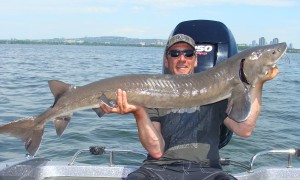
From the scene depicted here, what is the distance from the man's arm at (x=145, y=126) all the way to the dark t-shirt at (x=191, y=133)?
0.52 ft

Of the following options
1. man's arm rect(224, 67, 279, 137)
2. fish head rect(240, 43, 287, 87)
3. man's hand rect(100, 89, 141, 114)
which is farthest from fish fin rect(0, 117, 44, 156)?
fish head rect(240, 43, 287, 87)

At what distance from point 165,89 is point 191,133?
2.29 feet

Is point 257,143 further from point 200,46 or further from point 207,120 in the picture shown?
point 207,120

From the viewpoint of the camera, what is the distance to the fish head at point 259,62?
14.0ft

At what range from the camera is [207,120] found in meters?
4.78

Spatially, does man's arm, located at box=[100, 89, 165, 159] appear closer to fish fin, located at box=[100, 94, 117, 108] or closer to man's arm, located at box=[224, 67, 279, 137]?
fish fin, located at box=[100, 94, 117, 108]

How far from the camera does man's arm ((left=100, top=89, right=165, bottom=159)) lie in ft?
14.1

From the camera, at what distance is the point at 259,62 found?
4.27m

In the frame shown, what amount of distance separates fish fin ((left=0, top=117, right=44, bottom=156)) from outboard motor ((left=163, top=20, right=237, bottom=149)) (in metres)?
2.62

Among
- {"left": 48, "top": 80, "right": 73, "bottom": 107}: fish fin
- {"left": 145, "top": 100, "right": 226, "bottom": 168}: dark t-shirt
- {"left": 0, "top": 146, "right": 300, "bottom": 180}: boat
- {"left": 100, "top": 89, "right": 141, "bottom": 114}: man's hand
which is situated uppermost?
{"left": 48, "top": 80, "right": 73, "bottom": 107}: fish fin

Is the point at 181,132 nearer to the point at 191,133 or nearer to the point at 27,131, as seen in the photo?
the point at 191,133

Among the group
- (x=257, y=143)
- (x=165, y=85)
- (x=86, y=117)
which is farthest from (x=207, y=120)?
(x=86, y=117)

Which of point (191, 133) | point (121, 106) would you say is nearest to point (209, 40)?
point (191, 133)

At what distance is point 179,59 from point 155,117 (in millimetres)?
767
